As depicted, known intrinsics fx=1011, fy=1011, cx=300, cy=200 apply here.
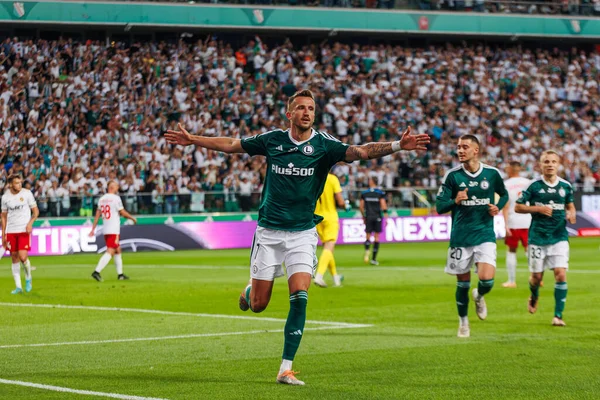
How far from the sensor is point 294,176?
30.8ft

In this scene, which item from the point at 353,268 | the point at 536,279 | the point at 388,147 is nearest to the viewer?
the point at 388,147

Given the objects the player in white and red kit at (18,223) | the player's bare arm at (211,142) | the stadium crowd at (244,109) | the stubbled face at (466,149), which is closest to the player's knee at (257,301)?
the player's bare arm at (211,142)

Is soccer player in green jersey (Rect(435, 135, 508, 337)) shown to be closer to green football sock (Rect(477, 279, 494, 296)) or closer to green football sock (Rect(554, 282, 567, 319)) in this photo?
green football sock (Rect(477, 279, 494, 296))

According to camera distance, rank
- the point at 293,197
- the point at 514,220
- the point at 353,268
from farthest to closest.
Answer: the point at 353,268 → the point at 514,220 → the point at 293,197

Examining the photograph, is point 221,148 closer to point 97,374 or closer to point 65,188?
point 97,374

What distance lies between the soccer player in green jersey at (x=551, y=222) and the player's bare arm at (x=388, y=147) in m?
4.99

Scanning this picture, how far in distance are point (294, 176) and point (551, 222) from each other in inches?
221

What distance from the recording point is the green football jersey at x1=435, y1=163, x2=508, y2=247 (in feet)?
41.5

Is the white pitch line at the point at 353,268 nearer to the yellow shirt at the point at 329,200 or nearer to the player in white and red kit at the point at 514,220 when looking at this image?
the player in white and red kit at the point at 514,220

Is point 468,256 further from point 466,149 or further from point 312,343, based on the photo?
point 312,343

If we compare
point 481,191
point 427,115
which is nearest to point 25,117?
point 427,115

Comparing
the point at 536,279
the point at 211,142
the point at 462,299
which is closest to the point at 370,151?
the point at 211,142

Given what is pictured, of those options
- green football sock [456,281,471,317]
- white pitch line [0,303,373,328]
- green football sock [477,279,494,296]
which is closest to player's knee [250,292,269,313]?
green football sock [456,281,471,317]

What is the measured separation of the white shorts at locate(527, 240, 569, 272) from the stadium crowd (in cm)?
→ 2038
